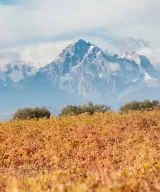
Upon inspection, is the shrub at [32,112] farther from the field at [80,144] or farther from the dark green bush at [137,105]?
the field at [80,144]

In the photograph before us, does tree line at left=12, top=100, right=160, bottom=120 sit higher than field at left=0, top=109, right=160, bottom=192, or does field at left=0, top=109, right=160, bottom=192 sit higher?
tree line at left=12, top=100, right=160, bottom=120

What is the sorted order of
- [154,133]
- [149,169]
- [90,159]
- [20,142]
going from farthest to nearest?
[20,142], [154,133], [90,159], [149,169]

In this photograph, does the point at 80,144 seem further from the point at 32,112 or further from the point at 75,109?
the point at 75,109

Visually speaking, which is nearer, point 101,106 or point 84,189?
point 84,189

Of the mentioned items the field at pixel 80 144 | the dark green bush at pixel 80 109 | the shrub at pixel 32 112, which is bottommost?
the field at pixel 80 144

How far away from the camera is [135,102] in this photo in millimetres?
72438

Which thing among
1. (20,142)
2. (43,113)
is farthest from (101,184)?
(43,113)

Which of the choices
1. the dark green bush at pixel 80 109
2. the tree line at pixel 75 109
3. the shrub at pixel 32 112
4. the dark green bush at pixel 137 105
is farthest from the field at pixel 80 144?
the dark green bush at pixel 137 105

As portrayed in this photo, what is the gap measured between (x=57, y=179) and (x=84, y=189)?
125 inches

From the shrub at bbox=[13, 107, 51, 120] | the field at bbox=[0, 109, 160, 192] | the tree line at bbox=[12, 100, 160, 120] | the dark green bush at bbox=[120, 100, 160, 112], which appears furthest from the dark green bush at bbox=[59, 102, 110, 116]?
the field at bbox=[0, 109, 160, 192]

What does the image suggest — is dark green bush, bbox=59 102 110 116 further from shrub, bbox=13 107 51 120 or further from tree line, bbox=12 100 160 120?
shrub, bbox=13 107 51 120

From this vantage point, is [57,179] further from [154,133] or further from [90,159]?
[154,133]

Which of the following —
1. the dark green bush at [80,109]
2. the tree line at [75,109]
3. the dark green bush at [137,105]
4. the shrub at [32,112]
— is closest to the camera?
the shrub at [32,112]

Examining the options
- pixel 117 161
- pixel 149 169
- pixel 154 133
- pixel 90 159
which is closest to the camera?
pixel 149 169
